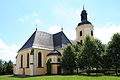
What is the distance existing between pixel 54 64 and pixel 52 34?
42.4ft

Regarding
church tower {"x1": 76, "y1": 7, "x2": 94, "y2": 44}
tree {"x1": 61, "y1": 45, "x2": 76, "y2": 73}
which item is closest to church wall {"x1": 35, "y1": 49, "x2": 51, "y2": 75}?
tree {"x1": 61, "y1": 45, "x2": 76, "y2": 73}

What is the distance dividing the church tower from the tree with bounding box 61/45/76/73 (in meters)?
17.0

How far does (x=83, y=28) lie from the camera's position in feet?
169

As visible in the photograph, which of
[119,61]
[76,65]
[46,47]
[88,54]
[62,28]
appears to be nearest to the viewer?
[119,61]

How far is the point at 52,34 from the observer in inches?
1857

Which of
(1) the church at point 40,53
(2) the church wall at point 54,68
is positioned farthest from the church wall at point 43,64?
(2) the church wall at point 54,68

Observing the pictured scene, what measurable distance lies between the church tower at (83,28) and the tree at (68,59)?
17.0 m

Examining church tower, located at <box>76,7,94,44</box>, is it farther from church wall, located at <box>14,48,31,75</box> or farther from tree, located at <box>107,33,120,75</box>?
church wall, located at <box>14,48,31,75</box>

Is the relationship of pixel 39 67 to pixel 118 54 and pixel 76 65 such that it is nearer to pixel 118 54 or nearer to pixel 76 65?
pixel 76 65

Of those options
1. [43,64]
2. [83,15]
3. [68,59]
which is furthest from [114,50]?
[83,15]

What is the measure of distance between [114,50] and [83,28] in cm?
2281

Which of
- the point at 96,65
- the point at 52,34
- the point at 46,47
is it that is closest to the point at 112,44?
the point at 96,65

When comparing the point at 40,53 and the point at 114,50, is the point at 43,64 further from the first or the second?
the point at 114,50

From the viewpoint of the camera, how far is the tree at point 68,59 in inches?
1393
